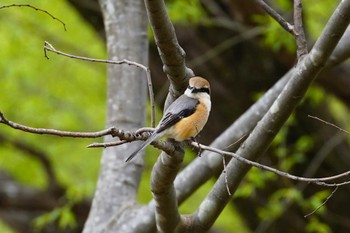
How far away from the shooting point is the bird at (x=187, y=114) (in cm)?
307

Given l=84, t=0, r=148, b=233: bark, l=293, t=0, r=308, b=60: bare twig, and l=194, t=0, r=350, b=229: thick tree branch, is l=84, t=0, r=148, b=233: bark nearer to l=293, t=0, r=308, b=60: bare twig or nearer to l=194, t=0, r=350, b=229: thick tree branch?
l=194, t=0, r=350, b=229: thick tree branch

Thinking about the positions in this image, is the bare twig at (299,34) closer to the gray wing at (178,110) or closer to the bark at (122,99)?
the gray wing at (178,110)

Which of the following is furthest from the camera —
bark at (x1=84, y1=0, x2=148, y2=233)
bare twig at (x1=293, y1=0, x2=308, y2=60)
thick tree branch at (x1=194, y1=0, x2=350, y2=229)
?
bark at (x1=84, y1=0, x2=148, y2=233)

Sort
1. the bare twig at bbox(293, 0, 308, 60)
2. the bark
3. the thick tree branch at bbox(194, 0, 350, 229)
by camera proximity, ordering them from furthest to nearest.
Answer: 1. the bark
2. the bare twig at bbox(293, 0, 308, 60)
3. the thick tree branch at bbox(194, 0, 350, 229)

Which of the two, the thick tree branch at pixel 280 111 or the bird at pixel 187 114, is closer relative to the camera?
the thick tree branch at pixel 280 111

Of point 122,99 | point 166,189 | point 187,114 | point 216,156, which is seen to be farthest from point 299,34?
point 122,99

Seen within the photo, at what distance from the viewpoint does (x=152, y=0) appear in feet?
8.35

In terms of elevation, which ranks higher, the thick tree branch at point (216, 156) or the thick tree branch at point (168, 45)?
the thick tree branch at point (168, 45)

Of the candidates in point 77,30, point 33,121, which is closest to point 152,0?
point 33,121

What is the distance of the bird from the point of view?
10.1 ft

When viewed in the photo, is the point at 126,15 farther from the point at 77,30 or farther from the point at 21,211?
the point at 77,30

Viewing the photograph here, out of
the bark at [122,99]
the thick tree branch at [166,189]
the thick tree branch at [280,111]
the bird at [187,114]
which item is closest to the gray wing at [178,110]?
the bird at [187,114]

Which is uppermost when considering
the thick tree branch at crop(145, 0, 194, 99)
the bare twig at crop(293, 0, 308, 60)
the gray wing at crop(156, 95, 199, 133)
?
the thick tree branch at crop(145, 0, 194, 99)

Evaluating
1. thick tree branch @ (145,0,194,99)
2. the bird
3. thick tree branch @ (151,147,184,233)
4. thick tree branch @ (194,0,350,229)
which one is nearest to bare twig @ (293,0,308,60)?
thick tree branch @ (194,0,350,229)
